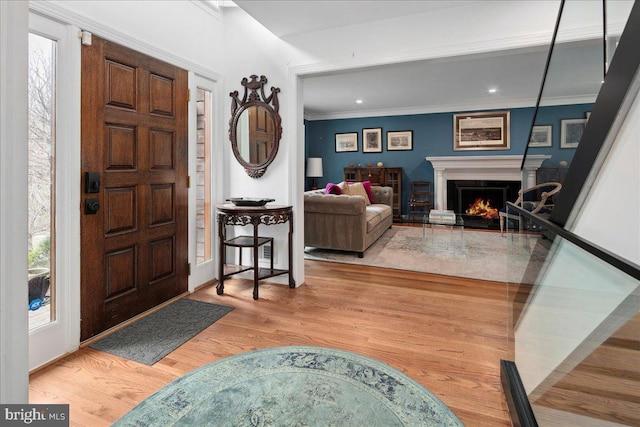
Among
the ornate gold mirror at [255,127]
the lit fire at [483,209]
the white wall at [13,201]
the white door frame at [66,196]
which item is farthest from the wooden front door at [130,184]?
the lit fire at [483,209]

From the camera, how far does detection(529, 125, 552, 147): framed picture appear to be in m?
1.84

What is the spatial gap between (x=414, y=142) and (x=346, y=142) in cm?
163

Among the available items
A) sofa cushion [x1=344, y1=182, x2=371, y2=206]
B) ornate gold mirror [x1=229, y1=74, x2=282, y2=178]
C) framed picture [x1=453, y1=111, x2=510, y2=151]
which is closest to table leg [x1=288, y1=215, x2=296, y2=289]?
ornate gold mirror [x1=229, y1=74, x2=282, y2=178]

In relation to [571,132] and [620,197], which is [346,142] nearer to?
[571,132]

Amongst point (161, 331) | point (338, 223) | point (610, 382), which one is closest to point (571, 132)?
point (610, 382)

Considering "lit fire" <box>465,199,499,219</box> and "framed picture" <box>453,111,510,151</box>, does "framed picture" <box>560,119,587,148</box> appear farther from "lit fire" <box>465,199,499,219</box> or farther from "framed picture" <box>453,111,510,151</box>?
"framed picture" <box>453,111,510,151</box>

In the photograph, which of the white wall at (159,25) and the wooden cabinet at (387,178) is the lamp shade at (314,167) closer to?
the wooden cabinet at (387,178)

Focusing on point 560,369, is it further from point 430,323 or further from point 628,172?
point 430,323

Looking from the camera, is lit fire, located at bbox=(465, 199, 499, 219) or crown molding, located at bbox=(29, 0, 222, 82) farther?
lit fire, located at bbox=(465, 199, 499, 219)

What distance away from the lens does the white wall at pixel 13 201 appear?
577mm

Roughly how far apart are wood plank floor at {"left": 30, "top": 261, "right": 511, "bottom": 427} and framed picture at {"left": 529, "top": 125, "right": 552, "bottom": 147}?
1.18m

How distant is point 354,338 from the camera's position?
2277 millimetres

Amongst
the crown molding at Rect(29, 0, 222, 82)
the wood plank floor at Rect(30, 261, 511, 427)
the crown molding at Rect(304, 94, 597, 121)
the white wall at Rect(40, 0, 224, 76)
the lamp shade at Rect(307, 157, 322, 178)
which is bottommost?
the wood plank floor at Rect(30, 261, 511, 427)

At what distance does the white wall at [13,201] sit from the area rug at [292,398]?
41cm
